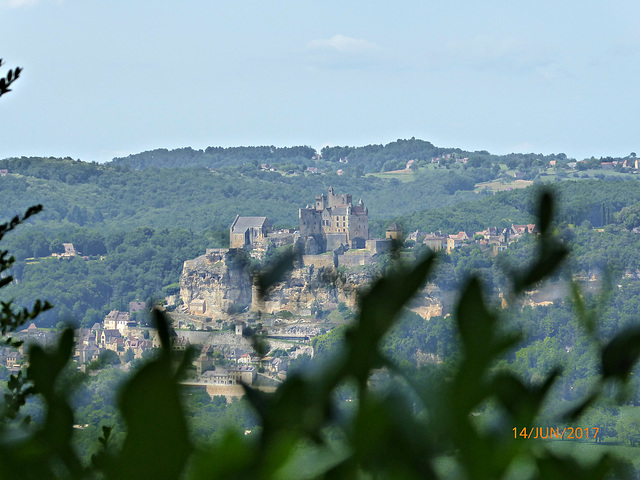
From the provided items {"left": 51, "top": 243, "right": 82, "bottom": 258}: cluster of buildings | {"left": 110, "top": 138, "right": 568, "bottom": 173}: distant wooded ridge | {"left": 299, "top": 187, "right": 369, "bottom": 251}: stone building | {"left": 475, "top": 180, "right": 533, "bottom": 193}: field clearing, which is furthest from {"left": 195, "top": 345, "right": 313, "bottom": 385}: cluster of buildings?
{"left": 110, "top": 138, "right": 568, "bottom": 173}: distant wooded ridge

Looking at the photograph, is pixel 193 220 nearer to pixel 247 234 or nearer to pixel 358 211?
pixel 358 211

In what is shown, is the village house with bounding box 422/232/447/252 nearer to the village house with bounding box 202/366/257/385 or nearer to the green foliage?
the green foliage

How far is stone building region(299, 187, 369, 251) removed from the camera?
35594 millimetres

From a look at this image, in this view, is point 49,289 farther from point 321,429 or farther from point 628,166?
point 628,166

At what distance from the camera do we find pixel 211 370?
563 mm

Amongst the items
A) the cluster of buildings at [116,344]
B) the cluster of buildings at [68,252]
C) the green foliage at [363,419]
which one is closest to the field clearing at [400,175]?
the cluster of buildings at [68,252]

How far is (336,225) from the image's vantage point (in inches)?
1502

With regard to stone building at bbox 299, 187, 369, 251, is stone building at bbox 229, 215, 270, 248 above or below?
above

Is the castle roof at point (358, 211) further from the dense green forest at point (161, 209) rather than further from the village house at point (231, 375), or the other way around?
the village house at point (231, 375)

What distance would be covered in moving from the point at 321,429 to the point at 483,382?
0.09m

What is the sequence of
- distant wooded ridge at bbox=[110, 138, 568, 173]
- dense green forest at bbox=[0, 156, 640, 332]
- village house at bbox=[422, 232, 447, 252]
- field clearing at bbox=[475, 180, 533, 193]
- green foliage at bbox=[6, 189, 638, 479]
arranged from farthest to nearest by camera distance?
distant wooded ridge at bbox=[110, 138, 568, 173] → field clearing at bbox=[475, 180, 533, 193] → dense green forest at bbox=[0, 156, 640, 332] → village house at bbox=[422, 232, 447, 252] → green foliage at bbox=[6, 189, 638, 479]

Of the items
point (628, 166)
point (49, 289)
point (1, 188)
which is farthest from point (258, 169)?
point (49, 289)

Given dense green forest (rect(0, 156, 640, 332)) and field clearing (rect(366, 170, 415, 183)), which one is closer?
dense green forest (rect(0, 156, 640, 332))

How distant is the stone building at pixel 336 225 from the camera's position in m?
35.6
